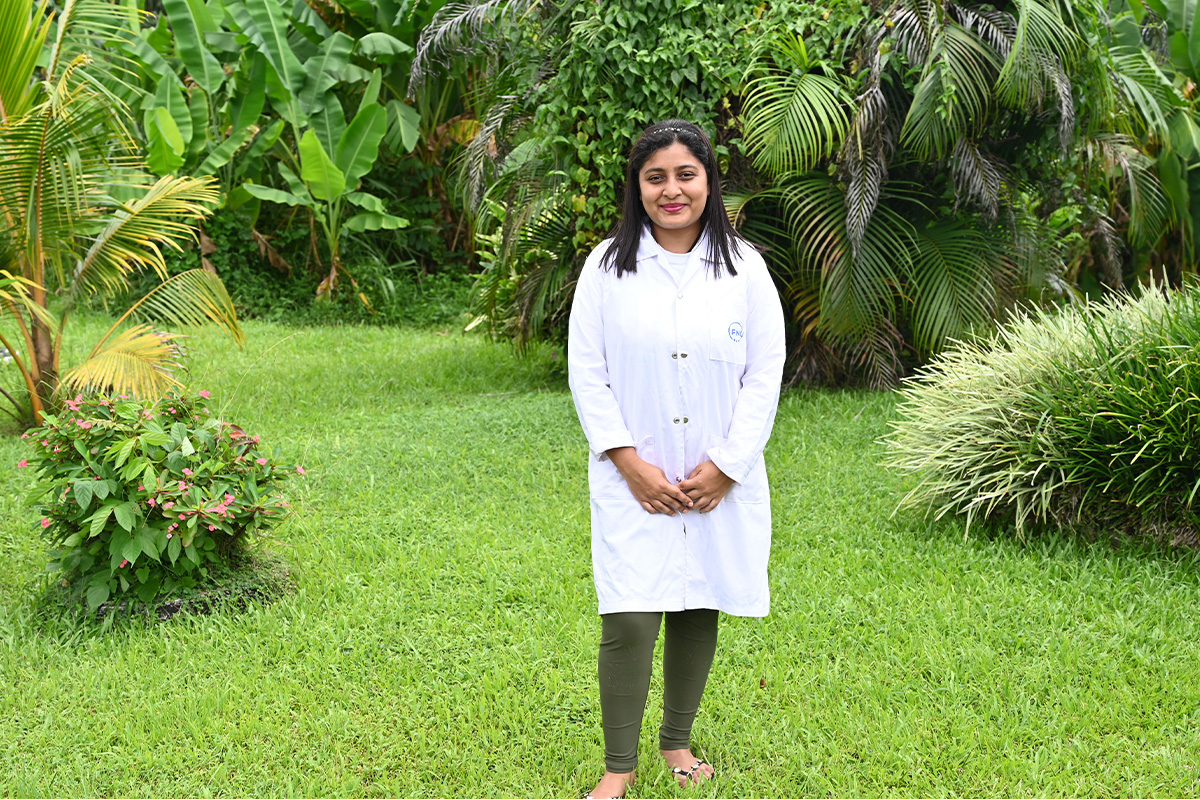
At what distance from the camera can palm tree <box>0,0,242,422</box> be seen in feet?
18.1

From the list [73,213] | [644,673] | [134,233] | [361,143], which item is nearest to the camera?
[644,673]

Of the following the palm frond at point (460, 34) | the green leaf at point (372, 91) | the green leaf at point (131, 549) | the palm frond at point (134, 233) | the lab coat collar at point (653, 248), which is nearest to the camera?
the lab coat collar at point (653, 248)

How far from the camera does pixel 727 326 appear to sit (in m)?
2.66

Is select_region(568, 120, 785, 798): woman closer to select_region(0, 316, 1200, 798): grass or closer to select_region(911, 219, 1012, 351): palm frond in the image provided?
select_region(0, 316, 1200, 798): grass

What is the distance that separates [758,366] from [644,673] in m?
0.84

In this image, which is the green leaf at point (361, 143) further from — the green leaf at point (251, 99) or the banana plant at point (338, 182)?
the green leaf at point (251, 99)

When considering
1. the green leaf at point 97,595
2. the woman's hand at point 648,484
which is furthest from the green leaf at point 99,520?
the woman's hand at point 648,484

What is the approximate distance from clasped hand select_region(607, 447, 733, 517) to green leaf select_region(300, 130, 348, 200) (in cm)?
844

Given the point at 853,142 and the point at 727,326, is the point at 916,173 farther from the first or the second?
the point at 727,326

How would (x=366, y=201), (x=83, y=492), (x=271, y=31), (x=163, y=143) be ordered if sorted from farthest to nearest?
(x=366, y=201) < (x=271, y=31) < (x=163, y=143) < (x=83, y=492)

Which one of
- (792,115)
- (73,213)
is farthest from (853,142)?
(73,213)

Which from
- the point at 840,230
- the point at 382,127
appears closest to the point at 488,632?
the point at 840,230

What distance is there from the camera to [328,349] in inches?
385

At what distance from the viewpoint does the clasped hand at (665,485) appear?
259 cm
